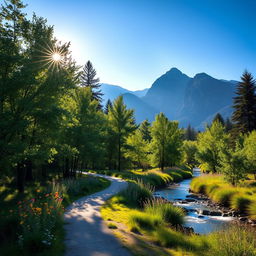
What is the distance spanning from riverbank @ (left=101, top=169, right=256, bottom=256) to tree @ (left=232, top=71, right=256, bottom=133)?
110 feet

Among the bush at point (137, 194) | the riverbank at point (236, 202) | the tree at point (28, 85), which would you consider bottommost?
the riverbank at point (236, 202)

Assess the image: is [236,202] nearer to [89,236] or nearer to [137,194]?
[137,194]

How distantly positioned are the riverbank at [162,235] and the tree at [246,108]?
33.5 metres

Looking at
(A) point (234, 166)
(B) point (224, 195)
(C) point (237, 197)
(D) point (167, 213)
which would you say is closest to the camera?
(D) point (167, 213)

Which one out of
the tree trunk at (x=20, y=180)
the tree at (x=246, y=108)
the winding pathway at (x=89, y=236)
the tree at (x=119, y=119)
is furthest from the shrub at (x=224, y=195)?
the tree at (x=246, y=108)

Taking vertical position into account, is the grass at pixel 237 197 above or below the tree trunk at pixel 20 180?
below

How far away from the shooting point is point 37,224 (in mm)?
6352

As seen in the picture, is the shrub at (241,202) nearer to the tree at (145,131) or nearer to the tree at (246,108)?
the tree at (246,108)

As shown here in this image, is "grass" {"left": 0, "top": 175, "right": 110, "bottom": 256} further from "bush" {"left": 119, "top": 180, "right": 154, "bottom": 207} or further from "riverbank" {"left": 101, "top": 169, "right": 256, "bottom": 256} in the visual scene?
"bush" {"left": 119, "top": 180, "right": 154, "bottom": 207}

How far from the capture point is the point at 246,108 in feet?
125

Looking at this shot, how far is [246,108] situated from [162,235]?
1462 inches

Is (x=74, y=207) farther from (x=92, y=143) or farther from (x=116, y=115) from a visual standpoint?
(x=116, y=115)

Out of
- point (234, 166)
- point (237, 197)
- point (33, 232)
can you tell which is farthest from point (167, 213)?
point (234, 166)

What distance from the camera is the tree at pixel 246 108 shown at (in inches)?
1490
